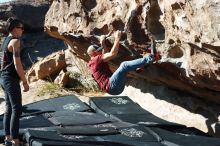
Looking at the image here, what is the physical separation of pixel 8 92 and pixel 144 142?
175 centimetres

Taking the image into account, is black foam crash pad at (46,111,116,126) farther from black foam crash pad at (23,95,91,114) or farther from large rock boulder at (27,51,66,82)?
large rock boulder at (27,51,66,82)

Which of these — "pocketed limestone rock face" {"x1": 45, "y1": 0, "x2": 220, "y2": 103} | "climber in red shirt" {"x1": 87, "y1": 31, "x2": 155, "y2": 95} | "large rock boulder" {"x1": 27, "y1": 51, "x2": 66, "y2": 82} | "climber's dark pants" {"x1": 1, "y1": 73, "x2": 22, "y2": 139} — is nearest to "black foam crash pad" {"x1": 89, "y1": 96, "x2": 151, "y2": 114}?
"pocketed limestone rock face" {"x1": 45, "y1": 0, "x2": 220, "y2": 103}

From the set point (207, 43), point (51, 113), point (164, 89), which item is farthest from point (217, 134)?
point (51, 113)

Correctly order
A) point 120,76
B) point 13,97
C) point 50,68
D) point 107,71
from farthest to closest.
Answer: point 50,68, point 107,71, point 120,76, point 13,97

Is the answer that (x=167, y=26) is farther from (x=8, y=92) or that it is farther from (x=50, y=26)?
(x=50, y=26)

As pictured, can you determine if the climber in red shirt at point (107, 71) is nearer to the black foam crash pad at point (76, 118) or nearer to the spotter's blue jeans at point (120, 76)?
the spotter's blue jeans at point (120, 76)

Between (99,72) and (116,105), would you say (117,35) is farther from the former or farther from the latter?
(116,105)

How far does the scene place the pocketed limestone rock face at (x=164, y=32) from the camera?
5.86m

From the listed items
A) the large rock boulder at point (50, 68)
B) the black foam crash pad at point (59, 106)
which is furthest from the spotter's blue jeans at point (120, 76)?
the large rock boulder at point (50, 68)

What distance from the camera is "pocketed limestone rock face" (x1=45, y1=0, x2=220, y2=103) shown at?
19.2ft

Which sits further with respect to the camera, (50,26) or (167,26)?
(50,26)

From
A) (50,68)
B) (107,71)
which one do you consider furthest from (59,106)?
(50,68)

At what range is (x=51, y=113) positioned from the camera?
790 cm

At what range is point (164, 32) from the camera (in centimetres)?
692
